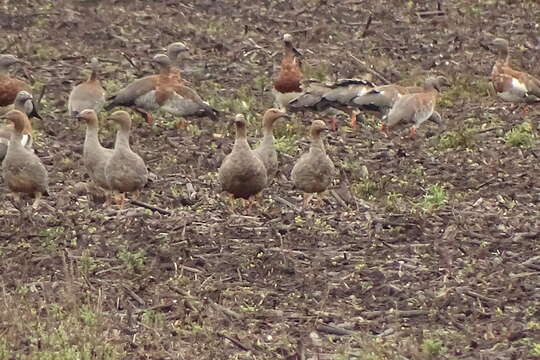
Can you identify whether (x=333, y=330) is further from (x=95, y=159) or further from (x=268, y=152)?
(x=95, y=159)

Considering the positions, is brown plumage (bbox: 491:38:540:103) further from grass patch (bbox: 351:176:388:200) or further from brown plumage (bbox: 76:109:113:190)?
brown plumage (bbox: 76:109:113:190)

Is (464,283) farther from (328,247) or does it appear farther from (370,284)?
(328,247)

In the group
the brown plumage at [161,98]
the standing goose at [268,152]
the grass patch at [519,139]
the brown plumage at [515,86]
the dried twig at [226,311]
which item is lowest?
the brown plumage at [161,98]

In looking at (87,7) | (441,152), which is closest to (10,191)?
(441,152)

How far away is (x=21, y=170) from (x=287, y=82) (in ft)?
15.3

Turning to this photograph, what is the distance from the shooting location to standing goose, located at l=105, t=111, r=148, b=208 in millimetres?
11484

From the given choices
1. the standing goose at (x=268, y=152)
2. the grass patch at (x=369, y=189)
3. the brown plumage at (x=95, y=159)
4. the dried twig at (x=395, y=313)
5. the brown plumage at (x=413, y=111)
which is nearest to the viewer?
the dried twig at (x=395, y=313)

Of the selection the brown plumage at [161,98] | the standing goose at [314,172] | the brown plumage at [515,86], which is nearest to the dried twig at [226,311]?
the standing goose at [314,172]

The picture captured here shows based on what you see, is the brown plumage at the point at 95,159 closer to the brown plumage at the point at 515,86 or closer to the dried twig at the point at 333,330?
the dried twig at the point at 333,330

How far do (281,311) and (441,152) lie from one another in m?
5.13

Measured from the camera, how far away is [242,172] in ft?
37.0

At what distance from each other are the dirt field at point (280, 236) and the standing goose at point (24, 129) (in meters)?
0.43

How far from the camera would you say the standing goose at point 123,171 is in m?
11.5

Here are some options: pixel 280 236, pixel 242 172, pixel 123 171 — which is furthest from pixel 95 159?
pixel 280 236
